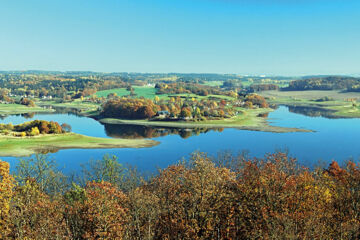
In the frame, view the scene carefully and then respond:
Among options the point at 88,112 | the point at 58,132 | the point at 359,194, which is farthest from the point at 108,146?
the point at 88,112

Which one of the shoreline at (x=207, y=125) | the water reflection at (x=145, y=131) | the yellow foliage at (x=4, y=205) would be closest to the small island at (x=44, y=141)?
the water reflection at (x=145, y=131)

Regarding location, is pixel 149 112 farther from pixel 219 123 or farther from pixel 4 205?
pixel 4 205

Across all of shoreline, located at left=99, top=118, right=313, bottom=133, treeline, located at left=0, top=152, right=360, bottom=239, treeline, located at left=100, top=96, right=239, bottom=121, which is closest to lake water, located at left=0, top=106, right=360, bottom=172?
shoreline, located at left=99, top=118, right=313, bottom=133

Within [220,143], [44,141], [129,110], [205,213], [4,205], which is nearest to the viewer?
[205,213]

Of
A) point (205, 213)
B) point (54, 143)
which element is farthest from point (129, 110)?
point (205, 213)

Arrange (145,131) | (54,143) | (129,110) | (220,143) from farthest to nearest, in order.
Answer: (129,110) < (145,131) < (220,143) < (54,143)

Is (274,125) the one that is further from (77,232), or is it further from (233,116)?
(77,232)
